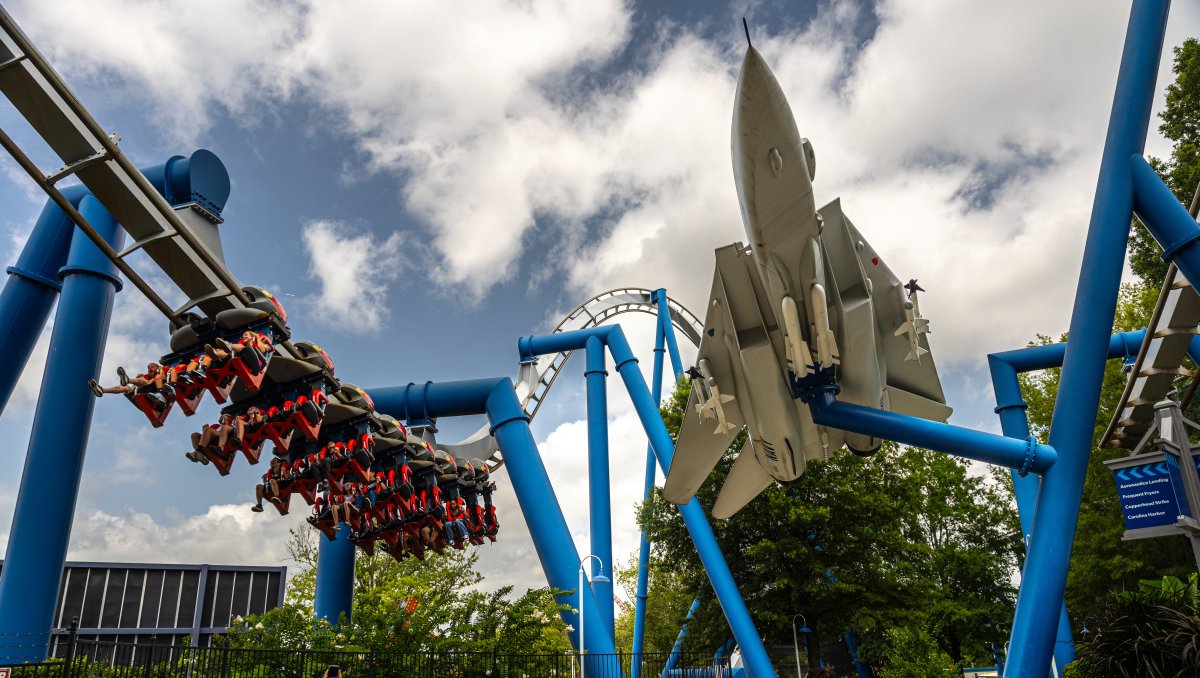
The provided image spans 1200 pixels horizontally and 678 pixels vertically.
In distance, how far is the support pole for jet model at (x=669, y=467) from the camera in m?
13.8

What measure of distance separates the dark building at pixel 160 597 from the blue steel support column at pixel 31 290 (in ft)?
68.0

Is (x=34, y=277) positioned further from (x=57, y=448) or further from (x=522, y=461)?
(x=522, y=461)

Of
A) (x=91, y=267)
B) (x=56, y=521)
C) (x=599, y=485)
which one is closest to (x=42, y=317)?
(x=91, y=267)

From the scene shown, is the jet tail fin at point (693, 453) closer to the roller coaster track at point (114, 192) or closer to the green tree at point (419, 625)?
the green tree at point (419, 625)

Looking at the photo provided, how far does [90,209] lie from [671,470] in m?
9.66

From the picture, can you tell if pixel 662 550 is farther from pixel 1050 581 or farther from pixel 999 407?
pixel 1050 581

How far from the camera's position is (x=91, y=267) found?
1100 centimetres

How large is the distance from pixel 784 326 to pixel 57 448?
980 centimetres

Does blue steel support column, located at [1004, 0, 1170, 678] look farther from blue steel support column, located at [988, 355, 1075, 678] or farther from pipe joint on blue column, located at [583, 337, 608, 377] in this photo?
pipe joint on blue column, located at [583, 337, 608, 377]

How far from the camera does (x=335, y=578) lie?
1830 centimetres

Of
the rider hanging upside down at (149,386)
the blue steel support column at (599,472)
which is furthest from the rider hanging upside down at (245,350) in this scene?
the blue steel support column at (599,472)

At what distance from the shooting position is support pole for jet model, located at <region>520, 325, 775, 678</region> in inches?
544

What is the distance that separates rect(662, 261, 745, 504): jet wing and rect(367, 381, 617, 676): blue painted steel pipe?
3601 mm

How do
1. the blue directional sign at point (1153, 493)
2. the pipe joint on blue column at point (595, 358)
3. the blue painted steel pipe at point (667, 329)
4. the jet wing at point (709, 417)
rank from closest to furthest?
the blue directional sign at point (1153, 493)
the jet wing at point (709, 417)
the pipe joint on blue column at point (595, 358)
the blue painted steel pipe at point (667, 329)
